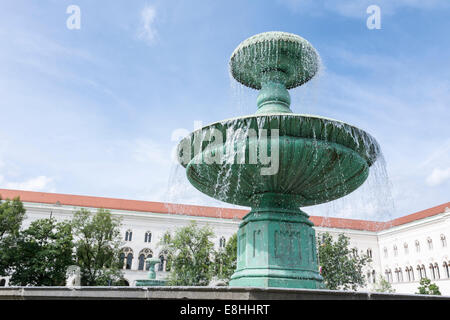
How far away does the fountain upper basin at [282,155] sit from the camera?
5.43m

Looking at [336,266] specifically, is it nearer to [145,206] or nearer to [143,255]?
[143,255]

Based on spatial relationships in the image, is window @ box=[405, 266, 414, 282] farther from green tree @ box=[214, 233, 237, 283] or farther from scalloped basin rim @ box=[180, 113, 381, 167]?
scalloped basin rim @ box=[180, 113, 381, 167]

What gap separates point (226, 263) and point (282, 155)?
82.5 ft

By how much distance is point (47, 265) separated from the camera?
23.7 meters

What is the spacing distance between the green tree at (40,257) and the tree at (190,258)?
26.2ft

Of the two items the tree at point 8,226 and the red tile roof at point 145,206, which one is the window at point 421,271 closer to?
the red tile roof at point 145,206

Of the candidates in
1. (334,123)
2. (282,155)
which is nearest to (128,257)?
(282,155)

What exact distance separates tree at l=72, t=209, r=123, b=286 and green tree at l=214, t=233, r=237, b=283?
7772mm

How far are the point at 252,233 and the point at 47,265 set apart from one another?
2237 cm

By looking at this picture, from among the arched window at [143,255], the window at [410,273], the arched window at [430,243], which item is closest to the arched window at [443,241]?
the arched window at [430,243]

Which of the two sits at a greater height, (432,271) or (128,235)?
(128,235)

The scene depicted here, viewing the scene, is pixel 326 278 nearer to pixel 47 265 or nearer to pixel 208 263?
pixel 208 263

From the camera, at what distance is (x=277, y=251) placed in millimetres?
5859

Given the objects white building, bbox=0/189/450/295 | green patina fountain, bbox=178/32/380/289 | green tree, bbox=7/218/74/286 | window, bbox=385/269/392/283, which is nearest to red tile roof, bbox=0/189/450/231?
white building, bbox=0/189/450/295
